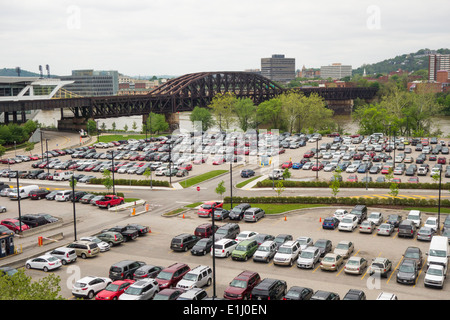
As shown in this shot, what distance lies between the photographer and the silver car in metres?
36.1

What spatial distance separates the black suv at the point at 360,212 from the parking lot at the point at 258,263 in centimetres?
280

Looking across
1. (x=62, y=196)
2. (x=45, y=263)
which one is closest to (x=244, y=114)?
(x=62, y=196)

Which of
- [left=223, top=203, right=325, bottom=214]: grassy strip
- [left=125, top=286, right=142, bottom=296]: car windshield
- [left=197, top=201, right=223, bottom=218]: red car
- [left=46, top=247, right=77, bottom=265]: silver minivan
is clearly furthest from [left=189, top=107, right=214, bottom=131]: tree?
Result: [left=125, top=286, right=142, bottom=296]: car windshield

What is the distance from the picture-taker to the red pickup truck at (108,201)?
1823 inches

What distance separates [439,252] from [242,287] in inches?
528

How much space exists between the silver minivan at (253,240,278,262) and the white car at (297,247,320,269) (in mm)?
1974

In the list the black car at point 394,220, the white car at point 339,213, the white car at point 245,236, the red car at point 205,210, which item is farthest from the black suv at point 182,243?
the black car at point 394,220

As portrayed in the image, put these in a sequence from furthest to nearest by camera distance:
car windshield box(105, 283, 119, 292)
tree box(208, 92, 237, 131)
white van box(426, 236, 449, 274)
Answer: tree box(208, 92, 237, 131) < white van box(426, 236, 449, 274) < car windshield box(105, 283, 119, 292)

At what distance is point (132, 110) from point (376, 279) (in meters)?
104

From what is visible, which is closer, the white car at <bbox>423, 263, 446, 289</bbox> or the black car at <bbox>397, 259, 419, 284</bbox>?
the white car at <bbox>423, 263, 446, 289</bbox>

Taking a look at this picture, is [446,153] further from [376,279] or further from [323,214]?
[376,279]

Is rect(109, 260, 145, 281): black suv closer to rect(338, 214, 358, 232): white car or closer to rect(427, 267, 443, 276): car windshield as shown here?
rect(427, 267, 443, 276): car windshield

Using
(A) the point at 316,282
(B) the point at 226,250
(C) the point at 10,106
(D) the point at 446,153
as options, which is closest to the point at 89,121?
(C) the point at 10,106
